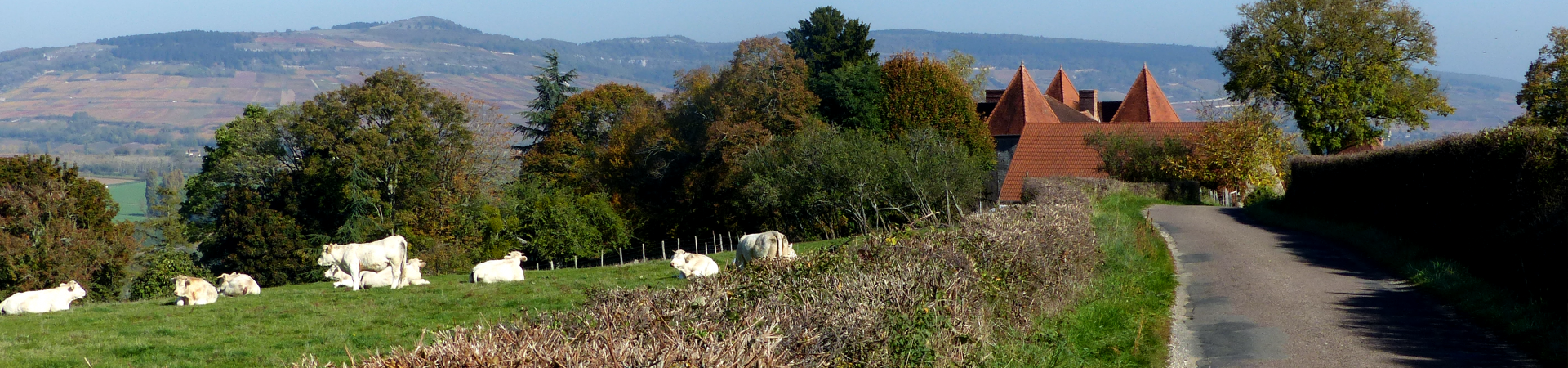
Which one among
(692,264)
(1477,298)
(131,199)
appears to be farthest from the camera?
(131,199)

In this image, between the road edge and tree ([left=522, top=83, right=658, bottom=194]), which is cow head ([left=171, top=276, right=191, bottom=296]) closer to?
the road edge

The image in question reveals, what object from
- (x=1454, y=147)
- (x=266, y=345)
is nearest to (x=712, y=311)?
(x=266, y=345)

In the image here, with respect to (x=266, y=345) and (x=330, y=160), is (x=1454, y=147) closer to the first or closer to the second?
(x=266, y=345)

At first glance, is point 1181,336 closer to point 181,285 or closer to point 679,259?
point 679,259

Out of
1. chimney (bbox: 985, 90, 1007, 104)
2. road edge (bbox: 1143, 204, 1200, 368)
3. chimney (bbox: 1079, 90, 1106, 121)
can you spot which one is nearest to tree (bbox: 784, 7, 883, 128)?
chimney (bbox: 985, 90, 1007, 104)

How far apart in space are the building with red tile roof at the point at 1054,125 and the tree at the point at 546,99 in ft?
99.5

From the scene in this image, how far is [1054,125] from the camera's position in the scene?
52.0m

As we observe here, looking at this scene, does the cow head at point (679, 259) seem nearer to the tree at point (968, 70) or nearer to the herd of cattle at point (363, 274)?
the herd of cattle at point (363, 274)

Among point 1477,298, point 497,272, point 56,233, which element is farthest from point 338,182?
point 1477,298

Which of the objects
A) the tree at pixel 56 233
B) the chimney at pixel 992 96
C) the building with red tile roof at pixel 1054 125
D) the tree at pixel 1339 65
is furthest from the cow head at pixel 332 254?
the chimney at pixel 992 96

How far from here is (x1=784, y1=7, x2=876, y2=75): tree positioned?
198 ft

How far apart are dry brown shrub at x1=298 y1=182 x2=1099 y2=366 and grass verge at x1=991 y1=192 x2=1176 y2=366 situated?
205 millimetres

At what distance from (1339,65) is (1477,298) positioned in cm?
4482

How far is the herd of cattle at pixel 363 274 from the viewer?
1767 cm
